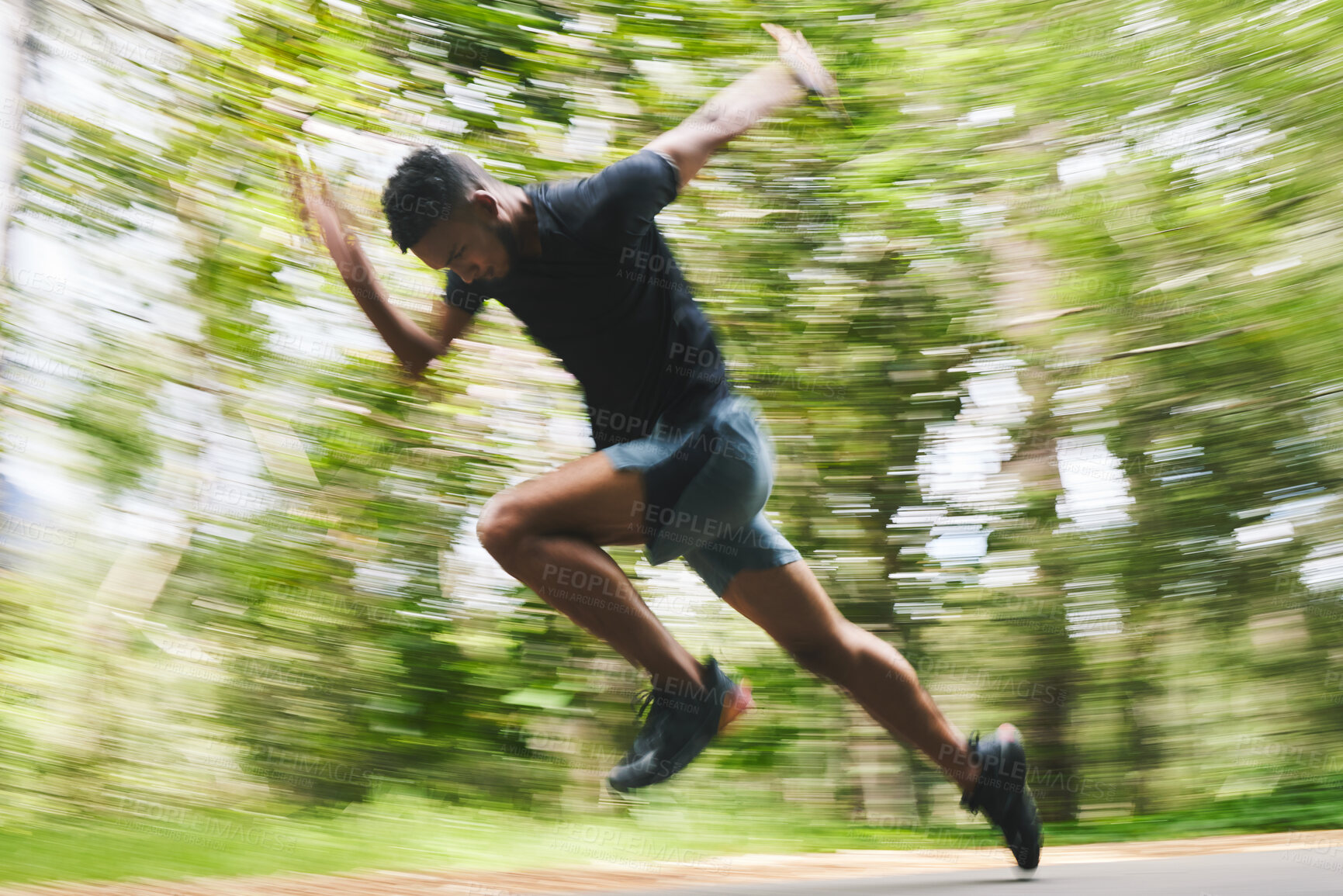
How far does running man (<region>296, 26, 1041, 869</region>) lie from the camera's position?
5.13 ft

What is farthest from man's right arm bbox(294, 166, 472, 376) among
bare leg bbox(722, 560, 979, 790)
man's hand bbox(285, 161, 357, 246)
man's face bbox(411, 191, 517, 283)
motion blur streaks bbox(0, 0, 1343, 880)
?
motion blur streaks bbox(0, 0, 1343, 880)

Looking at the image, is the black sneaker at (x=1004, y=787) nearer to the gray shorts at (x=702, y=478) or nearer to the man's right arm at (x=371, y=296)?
the gray shorts at (x=702, y=478)

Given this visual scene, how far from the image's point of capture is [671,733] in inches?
65.5

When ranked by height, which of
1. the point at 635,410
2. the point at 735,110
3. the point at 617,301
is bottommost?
the point at 635,410

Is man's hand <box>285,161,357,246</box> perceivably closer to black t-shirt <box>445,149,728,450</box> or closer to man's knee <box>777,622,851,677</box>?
black t-shirt <box>445,149,728,450</box>

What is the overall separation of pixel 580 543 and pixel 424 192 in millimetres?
678

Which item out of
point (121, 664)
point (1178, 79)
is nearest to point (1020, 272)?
point (1178, 79)

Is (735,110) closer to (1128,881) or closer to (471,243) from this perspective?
(471,243)

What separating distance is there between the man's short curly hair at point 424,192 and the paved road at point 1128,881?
1.61 m

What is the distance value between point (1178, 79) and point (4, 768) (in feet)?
16.8

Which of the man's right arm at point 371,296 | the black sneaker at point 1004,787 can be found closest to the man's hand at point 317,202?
the man's right arm at point 371,296

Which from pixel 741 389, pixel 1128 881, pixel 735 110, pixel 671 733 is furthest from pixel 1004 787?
pixel 741 389

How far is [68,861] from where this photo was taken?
2.20m

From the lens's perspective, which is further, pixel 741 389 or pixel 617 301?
pixel 741 389
